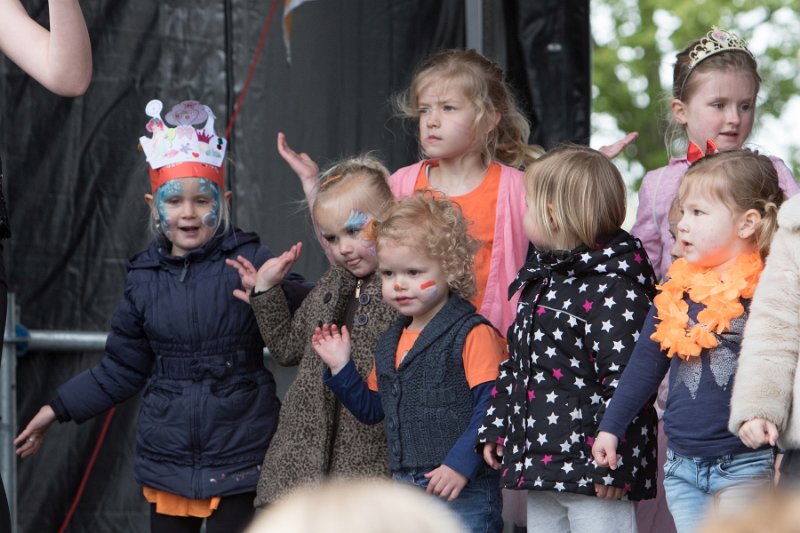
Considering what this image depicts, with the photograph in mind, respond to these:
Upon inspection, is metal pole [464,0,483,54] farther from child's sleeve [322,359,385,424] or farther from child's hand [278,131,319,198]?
child's sleeve [322,359,385,424]

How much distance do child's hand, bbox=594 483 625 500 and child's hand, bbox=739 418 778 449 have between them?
1.64ft

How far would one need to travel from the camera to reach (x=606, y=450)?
3.50 meters

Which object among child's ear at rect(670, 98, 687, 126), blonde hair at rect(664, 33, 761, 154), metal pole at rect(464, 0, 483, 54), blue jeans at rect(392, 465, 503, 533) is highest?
metal pole at rect(464, 0, 483, 54)

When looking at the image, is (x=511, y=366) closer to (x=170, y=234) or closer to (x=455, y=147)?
(x=455, y=147)

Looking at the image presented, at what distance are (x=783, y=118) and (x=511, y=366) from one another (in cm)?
1673

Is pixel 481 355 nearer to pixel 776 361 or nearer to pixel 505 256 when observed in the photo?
pixel 505 256

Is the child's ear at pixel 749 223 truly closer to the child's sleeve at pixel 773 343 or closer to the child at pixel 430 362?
the child's sleeve at pixel 773 343

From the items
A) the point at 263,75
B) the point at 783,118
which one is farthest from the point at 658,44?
the point at 263,75

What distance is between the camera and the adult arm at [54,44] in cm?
347

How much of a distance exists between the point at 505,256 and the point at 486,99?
23.5 inches

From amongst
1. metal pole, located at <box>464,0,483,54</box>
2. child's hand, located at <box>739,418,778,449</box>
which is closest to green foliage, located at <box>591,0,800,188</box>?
metal pole, located at <box>464,0,483,54</box>

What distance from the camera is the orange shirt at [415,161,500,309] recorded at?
4.39 meters

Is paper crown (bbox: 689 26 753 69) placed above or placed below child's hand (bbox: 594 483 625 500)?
above

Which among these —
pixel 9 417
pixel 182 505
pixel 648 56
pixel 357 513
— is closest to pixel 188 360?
pixel 182 505
